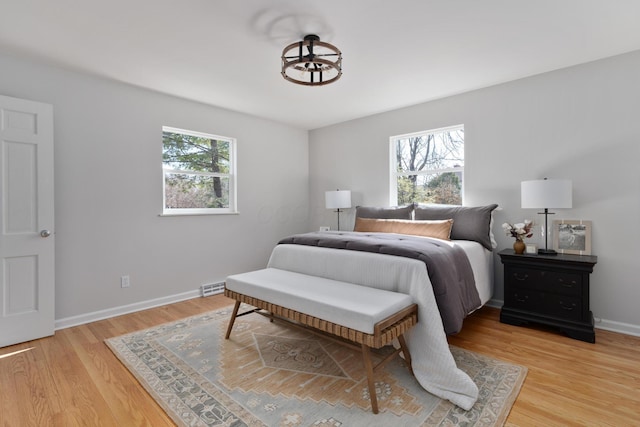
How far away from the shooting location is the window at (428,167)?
3.77 metres

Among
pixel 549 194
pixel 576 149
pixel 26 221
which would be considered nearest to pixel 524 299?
pixel 549 194

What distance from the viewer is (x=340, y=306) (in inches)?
72.6

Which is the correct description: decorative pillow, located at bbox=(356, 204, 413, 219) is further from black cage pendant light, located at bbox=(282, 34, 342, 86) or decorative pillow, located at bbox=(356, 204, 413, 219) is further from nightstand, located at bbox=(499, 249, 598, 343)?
black cage pendant light, located at bbox=(282, 34, 342, 86)

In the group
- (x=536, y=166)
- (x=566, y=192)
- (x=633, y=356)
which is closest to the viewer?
(x=633, y=356)

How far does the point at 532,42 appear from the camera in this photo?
248cm

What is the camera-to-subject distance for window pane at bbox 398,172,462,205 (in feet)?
12.4

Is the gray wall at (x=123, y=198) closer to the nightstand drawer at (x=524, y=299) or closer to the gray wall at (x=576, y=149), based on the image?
the gray wall at (x=576, y=149)

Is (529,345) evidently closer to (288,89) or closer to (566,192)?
(566,192)

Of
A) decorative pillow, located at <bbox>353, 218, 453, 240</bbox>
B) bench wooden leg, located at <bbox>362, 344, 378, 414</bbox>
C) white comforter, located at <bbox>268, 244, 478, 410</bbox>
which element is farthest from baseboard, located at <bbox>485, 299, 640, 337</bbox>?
bench wooden leg, located at <bbox>362, 344, 378, 414</bbox>

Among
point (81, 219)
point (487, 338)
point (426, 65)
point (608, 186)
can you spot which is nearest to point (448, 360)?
point (487, 338)

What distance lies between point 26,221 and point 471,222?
408 centimetres

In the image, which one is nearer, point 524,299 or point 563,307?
point 563,307

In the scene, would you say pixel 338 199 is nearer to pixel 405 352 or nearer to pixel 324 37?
pixel 324 37

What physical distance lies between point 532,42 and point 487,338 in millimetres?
2441
